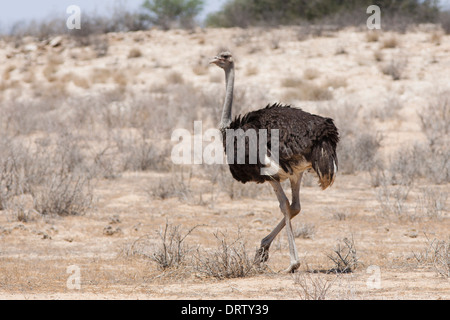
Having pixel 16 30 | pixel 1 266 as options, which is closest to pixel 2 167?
pixel 1 266

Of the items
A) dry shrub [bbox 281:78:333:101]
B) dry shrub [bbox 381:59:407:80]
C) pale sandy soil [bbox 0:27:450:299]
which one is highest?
dry shrub [bbox 381:59:407:80]

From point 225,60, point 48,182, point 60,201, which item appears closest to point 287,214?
point 225,60

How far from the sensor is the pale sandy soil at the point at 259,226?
16.7ft

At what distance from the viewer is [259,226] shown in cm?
835

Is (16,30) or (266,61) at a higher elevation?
(16,30)

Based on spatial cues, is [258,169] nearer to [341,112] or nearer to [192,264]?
[192,264]

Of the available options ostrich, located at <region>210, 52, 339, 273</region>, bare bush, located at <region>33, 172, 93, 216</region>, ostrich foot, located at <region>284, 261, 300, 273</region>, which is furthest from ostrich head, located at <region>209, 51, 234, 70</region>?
bare bush, located at <region>33, 172, 93, 216</region>

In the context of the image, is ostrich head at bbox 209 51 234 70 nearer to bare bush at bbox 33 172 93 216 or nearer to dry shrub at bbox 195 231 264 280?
dry shrub at bbox 195 231 264 280

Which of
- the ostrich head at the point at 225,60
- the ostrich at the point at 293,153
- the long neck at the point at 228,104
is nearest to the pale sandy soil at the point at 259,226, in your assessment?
the ostrich at the point at 293,153

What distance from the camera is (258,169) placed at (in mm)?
5562

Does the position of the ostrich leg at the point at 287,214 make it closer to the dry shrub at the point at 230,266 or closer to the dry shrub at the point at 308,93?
the dry shrub at the point at 230,266

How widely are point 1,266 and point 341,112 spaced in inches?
367

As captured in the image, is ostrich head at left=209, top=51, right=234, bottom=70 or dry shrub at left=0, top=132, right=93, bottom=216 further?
dry shrub at left=0, top=132, right=93, bottom=216

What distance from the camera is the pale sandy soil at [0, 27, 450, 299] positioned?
508 centimetres
